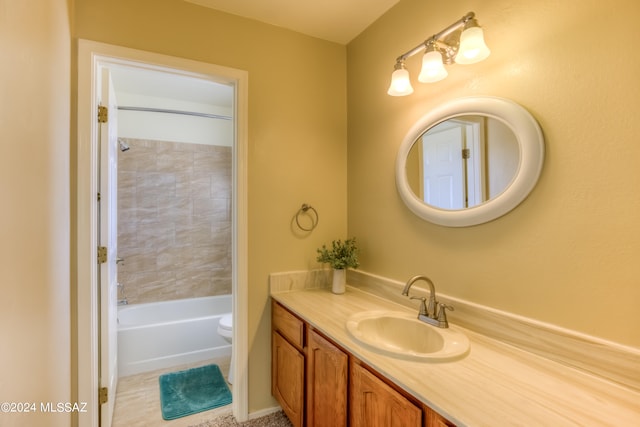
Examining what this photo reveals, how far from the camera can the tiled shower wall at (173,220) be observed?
10.00 feet

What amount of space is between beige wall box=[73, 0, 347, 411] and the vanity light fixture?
719 millimetres

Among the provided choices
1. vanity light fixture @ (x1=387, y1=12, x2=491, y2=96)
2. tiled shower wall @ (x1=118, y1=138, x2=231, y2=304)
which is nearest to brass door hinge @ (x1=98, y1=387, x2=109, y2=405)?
tiled shower wall @ (x1=118, y1=138, x2=231, y2=304)

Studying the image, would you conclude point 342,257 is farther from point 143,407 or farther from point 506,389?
point 143,407

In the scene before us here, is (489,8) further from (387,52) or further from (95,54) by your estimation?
(95,54)

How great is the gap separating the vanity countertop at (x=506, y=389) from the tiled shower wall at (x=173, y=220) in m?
2.47

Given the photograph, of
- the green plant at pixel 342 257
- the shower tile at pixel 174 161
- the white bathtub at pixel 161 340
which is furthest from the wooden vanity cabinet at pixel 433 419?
the shower tile at pixel 174 161

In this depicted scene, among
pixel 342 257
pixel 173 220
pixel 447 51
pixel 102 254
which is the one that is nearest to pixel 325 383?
pixel 342 257

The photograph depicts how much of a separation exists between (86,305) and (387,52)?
215 centimetres

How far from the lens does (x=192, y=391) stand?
221 cm

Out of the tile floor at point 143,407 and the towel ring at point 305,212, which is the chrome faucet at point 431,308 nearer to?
the towel ring at point 305,212

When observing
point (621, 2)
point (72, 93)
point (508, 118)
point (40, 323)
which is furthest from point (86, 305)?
point (621, 2)

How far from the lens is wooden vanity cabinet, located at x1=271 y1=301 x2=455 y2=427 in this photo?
972 millimetres

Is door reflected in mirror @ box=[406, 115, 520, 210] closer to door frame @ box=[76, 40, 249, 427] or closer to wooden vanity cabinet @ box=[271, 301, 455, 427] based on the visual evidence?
wooden vanity cabinet @ box=[271, 301, 455, 427]

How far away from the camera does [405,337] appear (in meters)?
1.45
